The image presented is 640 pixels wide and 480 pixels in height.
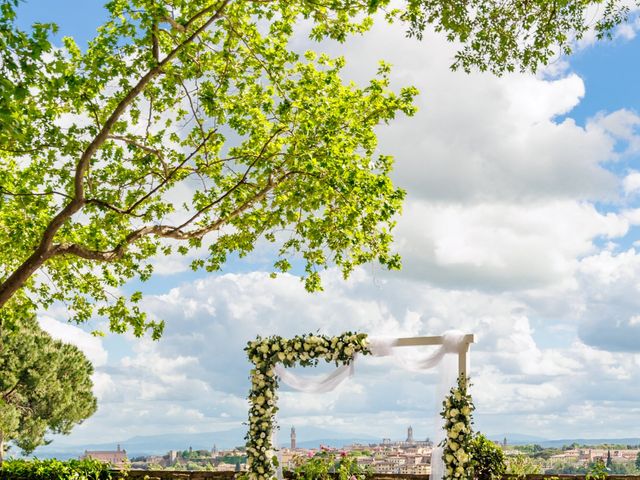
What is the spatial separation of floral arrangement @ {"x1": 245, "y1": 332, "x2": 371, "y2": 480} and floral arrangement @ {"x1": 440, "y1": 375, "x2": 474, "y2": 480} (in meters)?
1.69

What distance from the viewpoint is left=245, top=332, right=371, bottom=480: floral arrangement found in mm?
9922

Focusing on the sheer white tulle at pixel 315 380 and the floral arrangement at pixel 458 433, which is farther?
the sheer white tulle at pixel 315 380

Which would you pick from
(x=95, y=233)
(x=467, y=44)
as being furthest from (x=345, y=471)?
(x=467, y=44)

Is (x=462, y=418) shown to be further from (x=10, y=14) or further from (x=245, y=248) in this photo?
(x=10, y=14)

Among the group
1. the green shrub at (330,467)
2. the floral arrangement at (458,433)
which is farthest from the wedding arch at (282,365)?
the floral arrangement at (458,433)

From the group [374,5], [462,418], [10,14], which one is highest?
[374,5]

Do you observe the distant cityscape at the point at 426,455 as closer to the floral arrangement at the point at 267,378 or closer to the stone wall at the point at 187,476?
the stone wall at the point at 187,476

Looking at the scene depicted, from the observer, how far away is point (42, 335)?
802 inches

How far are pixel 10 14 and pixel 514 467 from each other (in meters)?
7.57

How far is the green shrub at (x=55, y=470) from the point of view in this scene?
37.9 ft

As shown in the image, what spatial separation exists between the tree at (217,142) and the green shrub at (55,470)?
2.25m

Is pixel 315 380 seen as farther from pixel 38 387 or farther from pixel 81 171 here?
pixel 38 387

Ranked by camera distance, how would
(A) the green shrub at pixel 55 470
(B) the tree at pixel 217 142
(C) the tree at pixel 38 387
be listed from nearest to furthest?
(B) the tree at pixel 217 142 < (A) the green shrub at pixel 55 470 < (C) the tree at pixel 38 387

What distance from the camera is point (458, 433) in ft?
28.9
